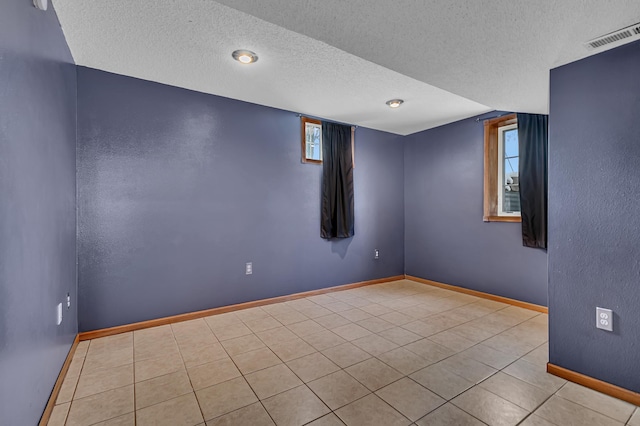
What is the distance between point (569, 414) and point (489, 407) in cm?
42

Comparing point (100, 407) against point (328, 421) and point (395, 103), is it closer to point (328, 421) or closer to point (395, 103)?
point (328, 421)

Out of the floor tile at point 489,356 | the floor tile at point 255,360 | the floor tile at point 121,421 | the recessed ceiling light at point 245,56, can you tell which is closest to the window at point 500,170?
the floor tile at point 489,356

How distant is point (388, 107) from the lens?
12.0 feet

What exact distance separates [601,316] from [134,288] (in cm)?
375

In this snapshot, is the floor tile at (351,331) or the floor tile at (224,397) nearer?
the floor tile at (224,397)

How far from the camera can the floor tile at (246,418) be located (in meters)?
1.58

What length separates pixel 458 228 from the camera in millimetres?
4230

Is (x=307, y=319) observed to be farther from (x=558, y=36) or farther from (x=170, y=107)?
(x=558, y=36)

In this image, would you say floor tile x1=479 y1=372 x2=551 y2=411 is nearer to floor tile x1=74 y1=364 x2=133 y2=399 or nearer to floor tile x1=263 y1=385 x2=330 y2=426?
floor tile x1=263 y1=385 x2=330 y2=426

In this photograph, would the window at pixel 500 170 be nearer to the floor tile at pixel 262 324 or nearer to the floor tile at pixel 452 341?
the floor tile at pixel 452 341

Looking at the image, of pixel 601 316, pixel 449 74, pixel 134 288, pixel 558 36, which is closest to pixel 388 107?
pixel 449 74

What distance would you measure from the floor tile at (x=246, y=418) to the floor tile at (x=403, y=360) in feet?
3.25

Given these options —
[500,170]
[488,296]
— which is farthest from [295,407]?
[500,170]

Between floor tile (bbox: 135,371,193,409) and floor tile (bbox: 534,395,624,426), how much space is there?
2.14 meters
